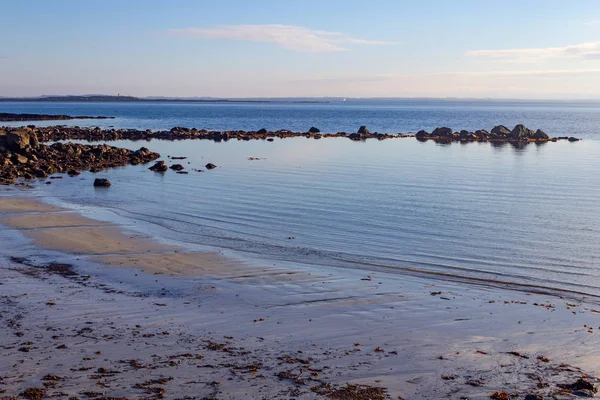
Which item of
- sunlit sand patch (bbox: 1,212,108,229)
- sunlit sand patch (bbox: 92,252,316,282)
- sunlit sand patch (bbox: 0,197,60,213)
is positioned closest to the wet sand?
sunlit sand patch (bbox: 92,252,316,282)

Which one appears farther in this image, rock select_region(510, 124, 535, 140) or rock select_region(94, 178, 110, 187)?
rock select_region(510, 124, 535, 140)

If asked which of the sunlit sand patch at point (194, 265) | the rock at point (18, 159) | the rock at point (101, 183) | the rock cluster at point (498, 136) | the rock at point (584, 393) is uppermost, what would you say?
the rock cluster at point (498, 136)

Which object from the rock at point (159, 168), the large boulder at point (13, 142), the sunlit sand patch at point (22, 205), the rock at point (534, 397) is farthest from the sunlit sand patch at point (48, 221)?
the large boulder at point (13, 142)

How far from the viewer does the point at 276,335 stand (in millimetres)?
11422

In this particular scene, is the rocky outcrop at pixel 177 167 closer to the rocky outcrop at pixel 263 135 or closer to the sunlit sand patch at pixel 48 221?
the sunlit sand patch at pixel 48 221

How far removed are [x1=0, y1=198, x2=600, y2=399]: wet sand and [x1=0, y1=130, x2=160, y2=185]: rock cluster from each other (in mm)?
23295

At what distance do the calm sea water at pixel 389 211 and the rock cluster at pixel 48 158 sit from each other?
2740 millimetres

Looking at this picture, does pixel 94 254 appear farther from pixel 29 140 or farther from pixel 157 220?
pixel 29 140

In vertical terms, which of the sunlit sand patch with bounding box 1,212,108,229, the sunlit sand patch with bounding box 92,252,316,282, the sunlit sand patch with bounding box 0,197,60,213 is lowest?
the sunlit sand patch with bounding box 92,252,316,282

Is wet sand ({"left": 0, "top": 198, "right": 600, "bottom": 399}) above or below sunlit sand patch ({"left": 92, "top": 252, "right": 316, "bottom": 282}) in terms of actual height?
above

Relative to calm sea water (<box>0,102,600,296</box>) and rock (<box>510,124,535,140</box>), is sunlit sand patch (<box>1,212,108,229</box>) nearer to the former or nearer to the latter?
calm sea water (<box>0,102,600,296</box>)

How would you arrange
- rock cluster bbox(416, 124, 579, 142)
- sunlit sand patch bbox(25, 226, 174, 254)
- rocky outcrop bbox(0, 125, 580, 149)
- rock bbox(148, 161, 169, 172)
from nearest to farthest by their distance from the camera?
sunlit sand patch bbox(25, 226, 174, 254), rock bbox(148, 161, 169, 172), rocky outcrop bbox(0, 125, 580, 149), rock cluster bbox(416, 124, 579, 142)

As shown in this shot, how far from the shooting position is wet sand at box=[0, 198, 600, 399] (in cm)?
919

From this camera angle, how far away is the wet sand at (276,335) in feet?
30.1
